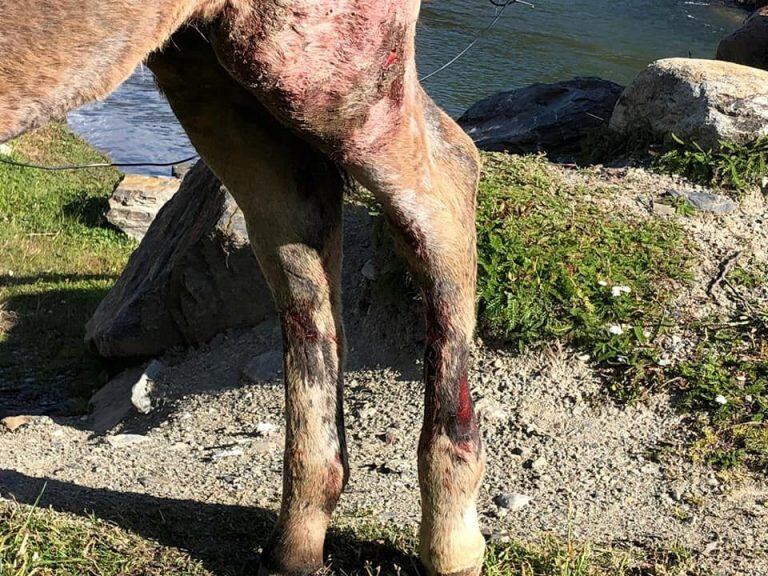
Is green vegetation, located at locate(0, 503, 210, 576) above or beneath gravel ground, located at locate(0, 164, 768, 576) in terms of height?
above

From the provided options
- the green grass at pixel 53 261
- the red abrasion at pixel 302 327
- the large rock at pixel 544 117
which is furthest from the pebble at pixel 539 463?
the green grass at pixel 53 261

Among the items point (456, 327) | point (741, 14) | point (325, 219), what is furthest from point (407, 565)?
point (741, 14)

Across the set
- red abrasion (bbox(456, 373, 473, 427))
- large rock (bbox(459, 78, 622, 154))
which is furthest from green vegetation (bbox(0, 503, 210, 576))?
large rock (bbox(459, 78, 622, 154))

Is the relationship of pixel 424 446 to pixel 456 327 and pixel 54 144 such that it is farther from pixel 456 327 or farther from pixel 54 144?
pixel 54 144

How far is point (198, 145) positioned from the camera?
3801mm

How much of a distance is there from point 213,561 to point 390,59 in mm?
1753

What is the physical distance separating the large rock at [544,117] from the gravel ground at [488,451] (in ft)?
4.56

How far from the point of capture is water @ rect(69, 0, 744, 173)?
1312cm

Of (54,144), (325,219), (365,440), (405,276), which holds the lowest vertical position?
(54,144)

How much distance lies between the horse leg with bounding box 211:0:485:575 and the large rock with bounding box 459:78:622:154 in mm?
3871

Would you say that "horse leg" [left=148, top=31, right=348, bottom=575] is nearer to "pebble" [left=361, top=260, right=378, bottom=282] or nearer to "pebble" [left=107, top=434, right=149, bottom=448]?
"pebble" [left=107, top=434, right=149, bottom=448]

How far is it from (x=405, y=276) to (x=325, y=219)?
198 cm

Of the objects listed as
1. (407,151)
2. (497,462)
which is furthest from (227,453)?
(407,151)

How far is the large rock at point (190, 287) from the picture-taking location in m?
6.57
